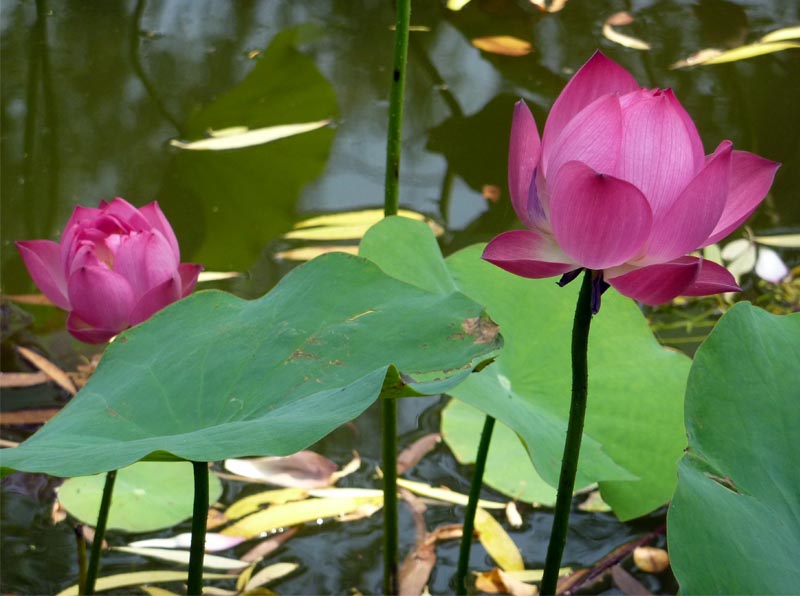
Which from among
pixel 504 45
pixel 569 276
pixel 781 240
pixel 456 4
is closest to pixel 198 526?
pixel 569 276

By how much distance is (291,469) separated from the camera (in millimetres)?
998

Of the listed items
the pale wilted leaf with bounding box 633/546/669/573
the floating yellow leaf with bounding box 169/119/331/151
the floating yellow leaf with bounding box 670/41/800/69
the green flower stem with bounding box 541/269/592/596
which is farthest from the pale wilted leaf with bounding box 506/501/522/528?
the floating yellow leaf with bounding box 670/41/800/69

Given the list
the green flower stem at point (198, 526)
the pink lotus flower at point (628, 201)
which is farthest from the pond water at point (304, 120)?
the pink lotus flower at point (628, 201)

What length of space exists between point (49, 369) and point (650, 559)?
29.0 inches

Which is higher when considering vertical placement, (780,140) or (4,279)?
(780,140)

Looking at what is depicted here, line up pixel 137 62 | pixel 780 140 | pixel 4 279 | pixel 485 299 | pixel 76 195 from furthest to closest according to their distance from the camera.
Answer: pixel 137 62 → pixel 780 140 → pixel 76 195 → pixel 4 279 → pixel 485 299

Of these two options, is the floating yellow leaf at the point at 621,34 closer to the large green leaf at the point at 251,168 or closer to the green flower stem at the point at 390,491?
the large green leaf at the point at 251,168

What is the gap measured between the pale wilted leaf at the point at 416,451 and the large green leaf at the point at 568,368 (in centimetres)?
29

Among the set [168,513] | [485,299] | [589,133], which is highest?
[589,133]

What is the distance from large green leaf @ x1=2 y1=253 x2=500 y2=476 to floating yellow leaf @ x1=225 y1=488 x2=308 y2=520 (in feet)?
1.23

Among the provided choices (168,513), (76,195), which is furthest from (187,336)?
(76,195)

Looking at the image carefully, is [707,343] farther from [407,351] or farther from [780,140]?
[780,140]

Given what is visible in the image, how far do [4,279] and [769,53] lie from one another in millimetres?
1516

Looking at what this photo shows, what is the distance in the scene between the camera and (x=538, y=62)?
1850 mm
